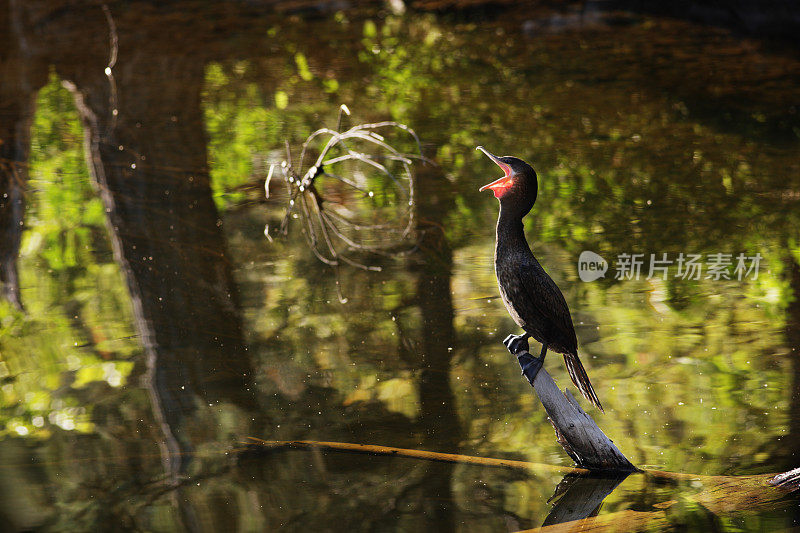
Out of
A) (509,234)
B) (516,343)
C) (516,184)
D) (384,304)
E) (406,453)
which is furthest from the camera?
(384,304)

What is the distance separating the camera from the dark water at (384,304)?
12.7 feet

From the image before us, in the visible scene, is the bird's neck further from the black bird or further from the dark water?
the dark water

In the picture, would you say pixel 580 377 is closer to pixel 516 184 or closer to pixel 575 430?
pixel 575 430

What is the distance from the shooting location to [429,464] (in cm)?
402

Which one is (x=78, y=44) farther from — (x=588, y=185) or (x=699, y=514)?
(x=699, y=514)

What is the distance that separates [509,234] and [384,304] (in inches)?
94.1

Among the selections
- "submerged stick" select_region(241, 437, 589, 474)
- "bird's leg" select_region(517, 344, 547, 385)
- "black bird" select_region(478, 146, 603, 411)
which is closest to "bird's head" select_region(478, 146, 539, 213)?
"black bird" select_region(478, 146, 603, 411)

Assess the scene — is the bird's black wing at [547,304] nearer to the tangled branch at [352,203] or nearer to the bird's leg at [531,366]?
the bird's leg at [531,366]

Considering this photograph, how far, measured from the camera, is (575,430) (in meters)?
3.71

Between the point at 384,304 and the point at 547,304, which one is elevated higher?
the point at 547,304

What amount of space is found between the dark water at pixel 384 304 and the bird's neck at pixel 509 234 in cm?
111

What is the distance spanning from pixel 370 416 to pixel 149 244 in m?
2.86

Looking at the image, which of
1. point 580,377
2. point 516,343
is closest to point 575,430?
point 580,377

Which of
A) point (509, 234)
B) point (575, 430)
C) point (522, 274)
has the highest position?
point (509, 234)
